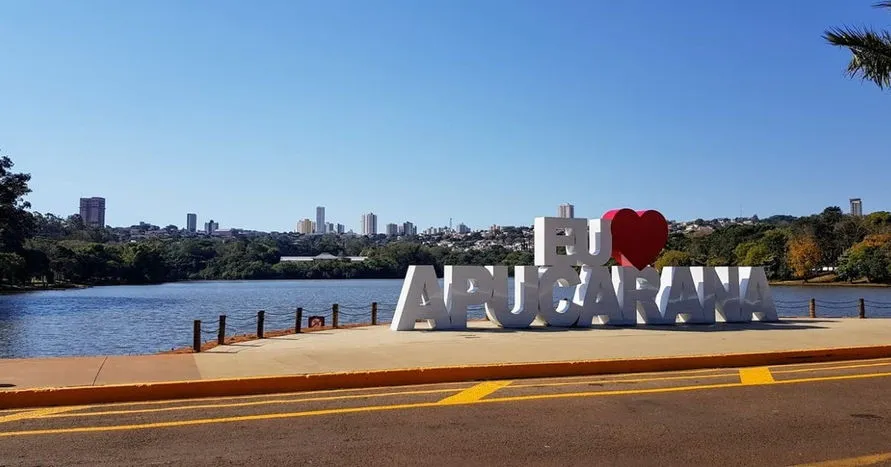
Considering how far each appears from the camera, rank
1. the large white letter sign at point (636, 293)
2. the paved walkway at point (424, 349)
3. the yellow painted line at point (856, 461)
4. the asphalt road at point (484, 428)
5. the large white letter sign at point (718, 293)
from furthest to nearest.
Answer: the large white letter sign at point (718, 293) → the large white letter sign at point (636, 293) → the paved walkway at point (424, 349) → the asphalt road at point (484, 428) → the yellow painted line at point (856, 461)

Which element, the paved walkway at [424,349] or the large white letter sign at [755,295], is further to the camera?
the large white letter sign at [755,295]

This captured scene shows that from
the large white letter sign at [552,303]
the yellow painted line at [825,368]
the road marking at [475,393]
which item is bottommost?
the yellow painted line at [825,368]

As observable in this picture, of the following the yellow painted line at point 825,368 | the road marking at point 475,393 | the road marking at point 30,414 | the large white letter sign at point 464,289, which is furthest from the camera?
the large white letter sign at point 464,289

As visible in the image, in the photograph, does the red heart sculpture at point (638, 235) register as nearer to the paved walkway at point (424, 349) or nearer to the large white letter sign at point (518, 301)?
the paved walkway at point (424, 349)

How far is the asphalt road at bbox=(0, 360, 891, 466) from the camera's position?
728cm

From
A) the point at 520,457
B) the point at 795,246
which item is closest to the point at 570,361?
the point at 520,457

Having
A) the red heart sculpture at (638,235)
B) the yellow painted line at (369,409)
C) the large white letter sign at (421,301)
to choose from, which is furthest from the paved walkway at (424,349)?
the red heart sculpture at (638,235)

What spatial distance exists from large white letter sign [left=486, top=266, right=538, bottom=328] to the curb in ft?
29.0

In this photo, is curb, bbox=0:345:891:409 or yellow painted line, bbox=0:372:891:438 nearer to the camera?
yellow painted line, bbox=0:372:891:438

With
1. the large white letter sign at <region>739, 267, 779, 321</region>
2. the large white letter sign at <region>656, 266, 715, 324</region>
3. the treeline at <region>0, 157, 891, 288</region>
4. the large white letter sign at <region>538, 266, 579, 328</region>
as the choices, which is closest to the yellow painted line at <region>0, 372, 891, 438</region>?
the large white letter sign at <region>538, 266, 579, 328</region>

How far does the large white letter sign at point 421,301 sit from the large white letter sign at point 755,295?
10.5 metres

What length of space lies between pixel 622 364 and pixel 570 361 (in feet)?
3.12

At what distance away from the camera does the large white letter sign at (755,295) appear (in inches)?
1022

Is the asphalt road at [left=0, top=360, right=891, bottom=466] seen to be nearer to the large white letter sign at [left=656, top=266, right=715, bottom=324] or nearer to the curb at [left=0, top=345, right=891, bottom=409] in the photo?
the curb at [left=0, top=345, right=891, bottom=409]
